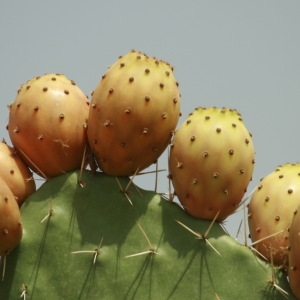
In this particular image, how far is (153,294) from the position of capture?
299 cm

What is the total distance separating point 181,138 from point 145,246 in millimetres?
415

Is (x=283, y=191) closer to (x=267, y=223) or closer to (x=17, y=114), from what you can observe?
(x=267, y=223)

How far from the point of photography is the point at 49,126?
124 inches

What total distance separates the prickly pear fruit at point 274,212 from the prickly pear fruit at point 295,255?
0.10 meters

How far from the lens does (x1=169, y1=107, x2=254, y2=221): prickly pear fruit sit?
304 cm

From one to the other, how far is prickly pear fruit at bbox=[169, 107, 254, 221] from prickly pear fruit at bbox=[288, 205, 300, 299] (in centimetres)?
28

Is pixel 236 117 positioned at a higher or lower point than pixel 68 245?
higher

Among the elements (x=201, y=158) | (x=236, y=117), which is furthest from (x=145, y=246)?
(x=236, y=117)

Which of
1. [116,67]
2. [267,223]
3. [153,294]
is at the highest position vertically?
[116,67]

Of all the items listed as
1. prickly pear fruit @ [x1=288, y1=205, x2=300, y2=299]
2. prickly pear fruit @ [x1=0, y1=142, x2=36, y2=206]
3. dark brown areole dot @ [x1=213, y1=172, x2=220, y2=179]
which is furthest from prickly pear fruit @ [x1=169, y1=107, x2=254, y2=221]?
prickly pear fruit @ [x1=0, y1=142, x2=36, y2=206]

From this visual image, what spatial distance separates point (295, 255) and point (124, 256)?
0.60 m

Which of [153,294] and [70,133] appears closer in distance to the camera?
[153,294]

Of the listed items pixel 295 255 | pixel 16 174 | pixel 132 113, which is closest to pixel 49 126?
pixel 16 174

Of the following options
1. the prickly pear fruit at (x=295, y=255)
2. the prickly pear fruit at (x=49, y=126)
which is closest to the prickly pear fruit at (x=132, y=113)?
the prickly pear fruit at (x=49, y=126)
